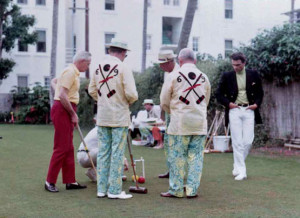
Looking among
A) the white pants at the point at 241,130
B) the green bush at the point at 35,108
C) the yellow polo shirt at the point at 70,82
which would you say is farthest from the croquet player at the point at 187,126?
the green bush at the point at 35,108

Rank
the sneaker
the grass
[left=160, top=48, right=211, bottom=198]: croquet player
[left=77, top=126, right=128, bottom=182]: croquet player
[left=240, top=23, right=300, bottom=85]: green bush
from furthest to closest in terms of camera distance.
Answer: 1. [left=240, top=23, right=300, bottom=85]: green bush
2. the sneaker
3. [left=77, top=126, right=128, bottom=182]: croquet player
4. [left=160, top=48, right=211, bottom=198]: croquet player
5. the grass

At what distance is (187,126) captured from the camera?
6797 millimetres

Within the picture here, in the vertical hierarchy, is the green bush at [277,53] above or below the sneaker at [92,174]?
above

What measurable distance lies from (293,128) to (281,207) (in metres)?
7.45

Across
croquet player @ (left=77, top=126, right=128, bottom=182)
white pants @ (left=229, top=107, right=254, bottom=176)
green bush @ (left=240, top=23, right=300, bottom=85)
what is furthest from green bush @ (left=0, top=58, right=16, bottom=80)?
white pants @ (left=229, top=107, right=254, bottom=176)

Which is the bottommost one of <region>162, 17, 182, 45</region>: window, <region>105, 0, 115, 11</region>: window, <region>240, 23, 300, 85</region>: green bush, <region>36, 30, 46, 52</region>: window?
<region>240, 23, 300, 85</region>: green bush

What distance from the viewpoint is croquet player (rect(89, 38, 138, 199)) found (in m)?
6.81

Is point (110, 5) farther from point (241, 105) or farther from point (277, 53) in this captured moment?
point (241, 105)

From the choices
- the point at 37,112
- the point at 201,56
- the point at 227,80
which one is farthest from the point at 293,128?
the point at 37,112

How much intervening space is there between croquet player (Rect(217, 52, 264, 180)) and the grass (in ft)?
1.63

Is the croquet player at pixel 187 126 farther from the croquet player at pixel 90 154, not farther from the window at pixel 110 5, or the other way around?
the window at pixel 110 5

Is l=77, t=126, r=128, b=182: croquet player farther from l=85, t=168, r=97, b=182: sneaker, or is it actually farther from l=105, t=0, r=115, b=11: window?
l=105, t=0, r=115, b=11: window

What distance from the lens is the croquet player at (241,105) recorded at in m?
8.44

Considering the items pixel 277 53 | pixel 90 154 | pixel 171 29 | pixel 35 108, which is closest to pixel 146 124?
pixel 277 53
